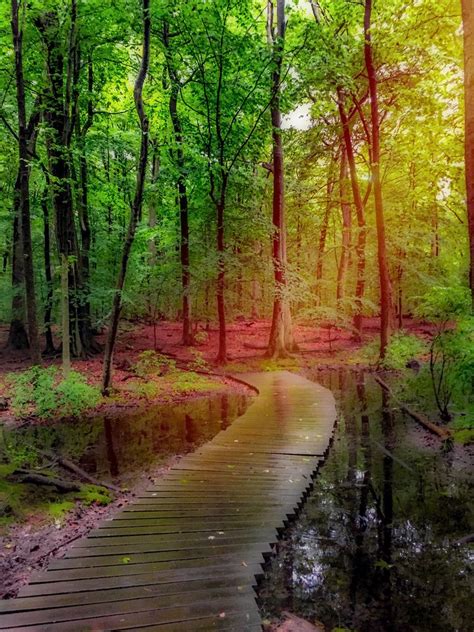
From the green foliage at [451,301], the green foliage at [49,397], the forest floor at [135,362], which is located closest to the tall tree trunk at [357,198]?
the forest floor at [135,362]

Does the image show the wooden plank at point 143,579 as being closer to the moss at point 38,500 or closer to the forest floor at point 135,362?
the forest floor at point 135,362

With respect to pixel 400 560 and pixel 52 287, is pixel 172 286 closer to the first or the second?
pixel 52 287

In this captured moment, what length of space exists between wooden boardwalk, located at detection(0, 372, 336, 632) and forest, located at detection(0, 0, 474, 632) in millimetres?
578

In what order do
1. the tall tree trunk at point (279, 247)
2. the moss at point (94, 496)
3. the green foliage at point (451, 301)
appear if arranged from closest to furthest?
the moss at point (94, 496) → the green foliage at point (451, 301) → the tall tree trunk at point (279, 247)

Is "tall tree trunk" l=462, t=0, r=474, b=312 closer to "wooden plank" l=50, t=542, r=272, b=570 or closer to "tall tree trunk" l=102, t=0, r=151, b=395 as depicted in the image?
"wooden plank" l=50, t=542, r=272, b=570

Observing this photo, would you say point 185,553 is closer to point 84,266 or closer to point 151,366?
point 151,366

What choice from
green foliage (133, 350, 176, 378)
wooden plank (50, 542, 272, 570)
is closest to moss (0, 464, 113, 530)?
wooden plank (50, 542, 272, 570)

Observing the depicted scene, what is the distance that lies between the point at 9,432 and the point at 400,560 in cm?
777

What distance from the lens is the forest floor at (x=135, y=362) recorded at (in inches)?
177

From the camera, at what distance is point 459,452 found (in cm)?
705

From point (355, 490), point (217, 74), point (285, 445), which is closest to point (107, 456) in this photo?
point (285, 445)

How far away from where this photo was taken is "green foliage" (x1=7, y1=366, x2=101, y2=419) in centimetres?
959

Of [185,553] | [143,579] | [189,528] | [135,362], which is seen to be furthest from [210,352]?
[143,579]

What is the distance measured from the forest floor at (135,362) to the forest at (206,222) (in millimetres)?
63
